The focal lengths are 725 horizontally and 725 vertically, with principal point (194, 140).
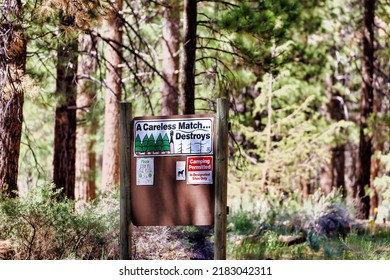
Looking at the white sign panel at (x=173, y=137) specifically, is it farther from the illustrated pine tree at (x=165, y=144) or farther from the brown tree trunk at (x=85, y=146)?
the brown tree trunk at (x=85, y=146)

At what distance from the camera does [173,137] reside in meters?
8.96

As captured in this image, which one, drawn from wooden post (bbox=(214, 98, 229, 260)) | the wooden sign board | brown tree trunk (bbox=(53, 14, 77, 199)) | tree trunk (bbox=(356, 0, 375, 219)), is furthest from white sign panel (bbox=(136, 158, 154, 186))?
tree trunk (bbox=(356, 0, 375, 219))

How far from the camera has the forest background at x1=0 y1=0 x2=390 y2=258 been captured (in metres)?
10.7

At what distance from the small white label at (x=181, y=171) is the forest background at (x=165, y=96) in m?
2.30

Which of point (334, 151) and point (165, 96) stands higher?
point (165, 96)

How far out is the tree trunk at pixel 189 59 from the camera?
12.9 m

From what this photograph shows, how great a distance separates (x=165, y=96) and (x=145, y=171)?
8.79 meters

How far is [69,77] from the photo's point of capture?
15242 mm

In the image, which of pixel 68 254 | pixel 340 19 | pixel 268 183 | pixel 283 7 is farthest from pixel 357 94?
pixel 68 254

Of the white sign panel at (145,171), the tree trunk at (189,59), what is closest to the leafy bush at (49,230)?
the white sign panel at (145,171)

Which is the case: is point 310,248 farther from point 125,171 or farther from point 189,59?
point 125,171

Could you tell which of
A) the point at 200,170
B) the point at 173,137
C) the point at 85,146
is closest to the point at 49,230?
the point at 173,137

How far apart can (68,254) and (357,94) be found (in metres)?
20.9

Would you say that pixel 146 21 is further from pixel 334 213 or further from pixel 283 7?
pixel 334 213
